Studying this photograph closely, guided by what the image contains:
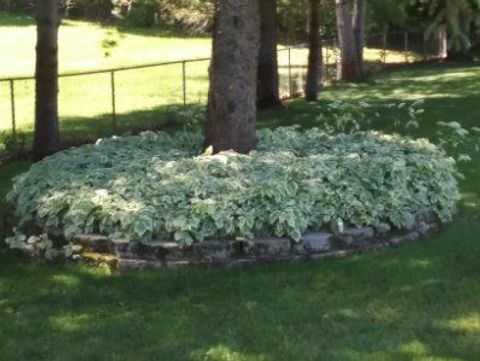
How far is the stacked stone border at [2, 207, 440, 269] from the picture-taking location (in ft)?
22.4

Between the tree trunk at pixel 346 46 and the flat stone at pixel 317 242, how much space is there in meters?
17.4

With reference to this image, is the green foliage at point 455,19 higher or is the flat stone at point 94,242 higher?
the green foliage at point 455,19

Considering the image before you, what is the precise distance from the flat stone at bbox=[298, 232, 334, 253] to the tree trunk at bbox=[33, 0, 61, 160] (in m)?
6.08

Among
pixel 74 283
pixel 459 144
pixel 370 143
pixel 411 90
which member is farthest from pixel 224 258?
pixel 411 90

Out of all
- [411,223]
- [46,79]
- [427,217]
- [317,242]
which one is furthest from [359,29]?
[317,242]

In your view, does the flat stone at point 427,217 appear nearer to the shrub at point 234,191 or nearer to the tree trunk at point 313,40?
the shrub at point 234,191

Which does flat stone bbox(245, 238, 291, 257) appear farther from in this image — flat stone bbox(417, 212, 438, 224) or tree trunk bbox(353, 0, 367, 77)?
tree trunk bbox(353, 0, 367, 77)

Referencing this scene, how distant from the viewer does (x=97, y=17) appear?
40.3m

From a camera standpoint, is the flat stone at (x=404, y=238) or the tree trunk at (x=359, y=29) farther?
the tree trunk at (x=359, y=29)

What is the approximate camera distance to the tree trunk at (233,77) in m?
8.23

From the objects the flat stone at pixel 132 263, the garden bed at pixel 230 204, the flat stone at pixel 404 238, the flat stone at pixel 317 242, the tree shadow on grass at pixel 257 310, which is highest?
the garden bed at pixel 230 204

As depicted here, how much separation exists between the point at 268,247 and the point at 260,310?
3.61ft

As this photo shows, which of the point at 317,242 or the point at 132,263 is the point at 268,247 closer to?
the point at 317,242

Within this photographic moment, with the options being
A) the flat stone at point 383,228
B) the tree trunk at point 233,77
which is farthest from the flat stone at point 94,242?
the flat stone at point 383,228
